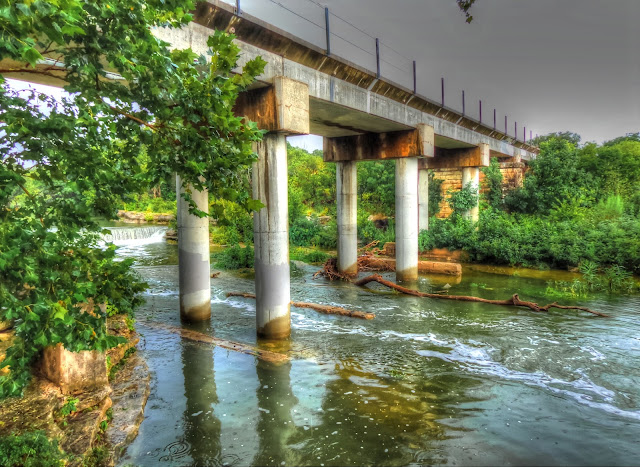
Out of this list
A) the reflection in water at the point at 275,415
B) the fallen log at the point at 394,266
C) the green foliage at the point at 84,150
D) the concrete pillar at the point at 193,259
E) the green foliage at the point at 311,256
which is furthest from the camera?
the green foliage at the point at 311,256

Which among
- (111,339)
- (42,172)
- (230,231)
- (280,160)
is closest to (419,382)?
(280,160)

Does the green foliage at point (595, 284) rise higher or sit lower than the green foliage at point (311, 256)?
lower

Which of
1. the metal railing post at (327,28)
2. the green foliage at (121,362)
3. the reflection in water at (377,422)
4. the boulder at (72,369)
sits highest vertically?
the metal railing post at (327,28)

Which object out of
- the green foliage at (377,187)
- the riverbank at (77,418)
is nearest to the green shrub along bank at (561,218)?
the green foliage at (377,187)

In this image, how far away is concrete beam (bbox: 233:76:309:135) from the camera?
8703mm

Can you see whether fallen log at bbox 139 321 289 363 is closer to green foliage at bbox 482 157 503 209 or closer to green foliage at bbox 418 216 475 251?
green foliage at bbox 418 216 475 251

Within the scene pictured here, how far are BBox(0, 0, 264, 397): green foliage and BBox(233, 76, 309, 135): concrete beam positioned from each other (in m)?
4.69

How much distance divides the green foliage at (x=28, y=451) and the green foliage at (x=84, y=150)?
1.11 metres

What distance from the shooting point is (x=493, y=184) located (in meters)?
24.8

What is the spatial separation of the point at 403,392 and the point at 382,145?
10359 mm

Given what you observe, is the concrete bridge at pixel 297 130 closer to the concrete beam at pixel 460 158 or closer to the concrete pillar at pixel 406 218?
the concrete pillar at pixel 406 218

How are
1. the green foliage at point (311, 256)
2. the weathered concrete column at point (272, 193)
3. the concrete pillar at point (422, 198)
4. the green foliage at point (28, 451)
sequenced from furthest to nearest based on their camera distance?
the concrete pillar at point (422, 198) → the green foliage at point (311, 256) → the weathered concrete column at point (272, 193) → the green foliage at point (28, 451)

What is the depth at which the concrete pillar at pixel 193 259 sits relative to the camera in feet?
33.3

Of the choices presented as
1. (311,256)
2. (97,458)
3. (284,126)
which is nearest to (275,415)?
(97,458)
